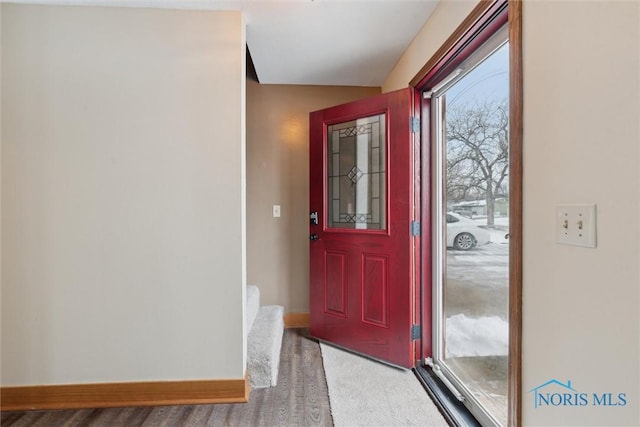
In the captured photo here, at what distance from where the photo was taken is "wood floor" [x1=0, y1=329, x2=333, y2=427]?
1.55m

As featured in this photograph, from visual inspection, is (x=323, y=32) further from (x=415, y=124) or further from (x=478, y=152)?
(x=478, y=152)

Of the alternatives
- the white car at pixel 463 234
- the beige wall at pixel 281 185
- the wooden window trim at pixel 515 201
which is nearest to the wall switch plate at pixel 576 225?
the wooden window trim at pixel 515 201

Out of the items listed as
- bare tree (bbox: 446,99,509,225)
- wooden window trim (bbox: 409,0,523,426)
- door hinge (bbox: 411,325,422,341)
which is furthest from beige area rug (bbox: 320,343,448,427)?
bare tree (bbox: 446,99,509,225)

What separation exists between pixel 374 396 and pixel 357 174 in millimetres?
1495

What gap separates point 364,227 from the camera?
2273 mm

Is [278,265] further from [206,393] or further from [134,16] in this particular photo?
[134,16]

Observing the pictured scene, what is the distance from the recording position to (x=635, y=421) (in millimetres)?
734

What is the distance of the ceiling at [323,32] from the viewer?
1668 millimetres

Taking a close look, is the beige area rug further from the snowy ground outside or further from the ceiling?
the ceiling

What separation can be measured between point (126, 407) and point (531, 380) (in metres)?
2.00

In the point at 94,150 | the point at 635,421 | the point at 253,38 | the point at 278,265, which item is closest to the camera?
the point at 635,421

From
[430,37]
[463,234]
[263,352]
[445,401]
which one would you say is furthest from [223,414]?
[430,37]

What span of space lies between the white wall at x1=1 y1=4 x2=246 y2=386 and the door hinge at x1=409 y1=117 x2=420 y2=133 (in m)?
1.11

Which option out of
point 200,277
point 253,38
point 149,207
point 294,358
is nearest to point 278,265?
point 294,358
